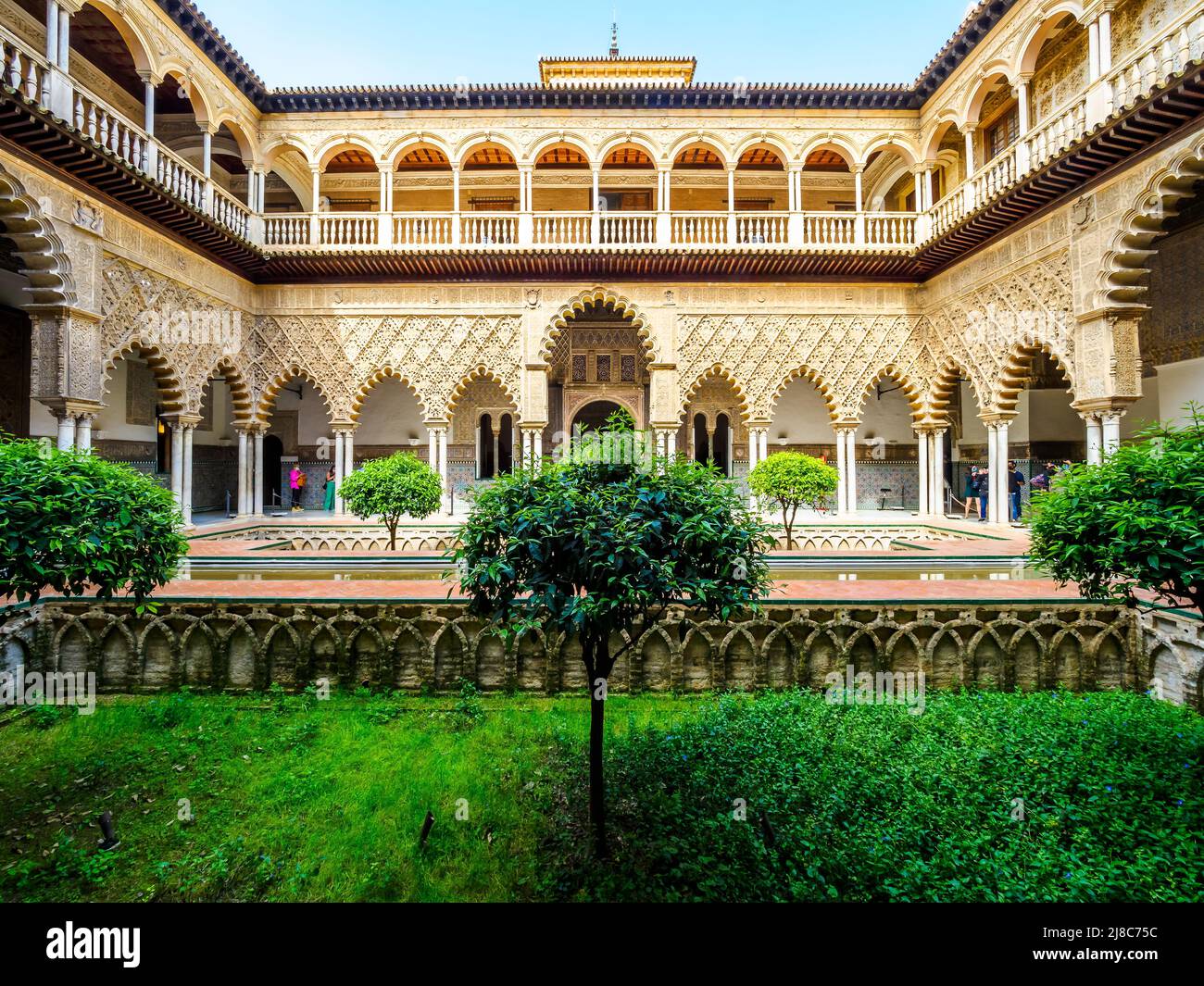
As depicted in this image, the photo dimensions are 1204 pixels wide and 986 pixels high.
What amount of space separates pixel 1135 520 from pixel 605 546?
107 inches

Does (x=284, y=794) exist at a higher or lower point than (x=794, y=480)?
lower

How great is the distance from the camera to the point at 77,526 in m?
3.00

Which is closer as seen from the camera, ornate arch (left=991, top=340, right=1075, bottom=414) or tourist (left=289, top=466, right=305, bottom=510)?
ornate arch (left=991, top=340, right=1075, bottom=414)

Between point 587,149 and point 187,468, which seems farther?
point 587,149

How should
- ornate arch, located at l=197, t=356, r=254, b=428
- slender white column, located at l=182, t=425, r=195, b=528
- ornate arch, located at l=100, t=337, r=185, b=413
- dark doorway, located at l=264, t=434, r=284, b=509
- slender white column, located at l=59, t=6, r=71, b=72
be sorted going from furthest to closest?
1. dark doorway, located at l=264, t=434, r=284, b=509
2. ornate arch, located at l=197, t=356, r=254, b=428
3. slender white column, located at l=182, t=425, r=195, b=528
4. ornate arch, located at l=100, t=337, r=185, b=413
5. slender white column, located at l=59, t=6, r=71, b=72

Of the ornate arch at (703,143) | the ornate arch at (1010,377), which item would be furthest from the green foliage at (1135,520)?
the ornate arch at (703,143)

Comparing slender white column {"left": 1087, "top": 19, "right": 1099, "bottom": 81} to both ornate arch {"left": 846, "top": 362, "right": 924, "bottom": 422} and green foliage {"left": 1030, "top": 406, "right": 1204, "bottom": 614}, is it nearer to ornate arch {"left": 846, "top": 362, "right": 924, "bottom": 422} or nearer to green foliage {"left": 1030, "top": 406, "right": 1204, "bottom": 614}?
ornate arch {"left": 846, "top": 362, "right": 924, "bottom": 422}

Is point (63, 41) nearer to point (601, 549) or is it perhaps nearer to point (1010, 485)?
point (601, 549)

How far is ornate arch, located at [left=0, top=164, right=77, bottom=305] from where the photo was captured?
24.0 feet

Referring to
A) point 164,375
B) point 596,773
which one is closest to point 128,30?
point 164,375

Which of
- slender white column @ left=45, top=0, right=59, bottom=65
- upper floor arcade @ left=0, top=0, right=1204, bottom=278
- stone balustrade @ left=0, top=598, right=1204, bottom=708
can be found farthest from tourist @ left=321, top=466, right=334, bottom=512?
stone balustrade @ left=0, top=598, right=1204, bottom=708

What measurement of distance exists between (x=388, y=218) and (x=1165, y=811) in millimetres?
14048

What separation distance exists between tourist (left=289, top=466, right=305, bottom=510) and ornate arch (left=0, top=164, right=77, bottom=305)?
282 inches

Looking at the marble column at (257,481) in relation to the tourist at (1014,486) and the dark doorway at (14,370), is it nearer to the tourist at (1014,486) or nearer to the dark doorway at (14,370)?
the dark doorway at (14,370)
